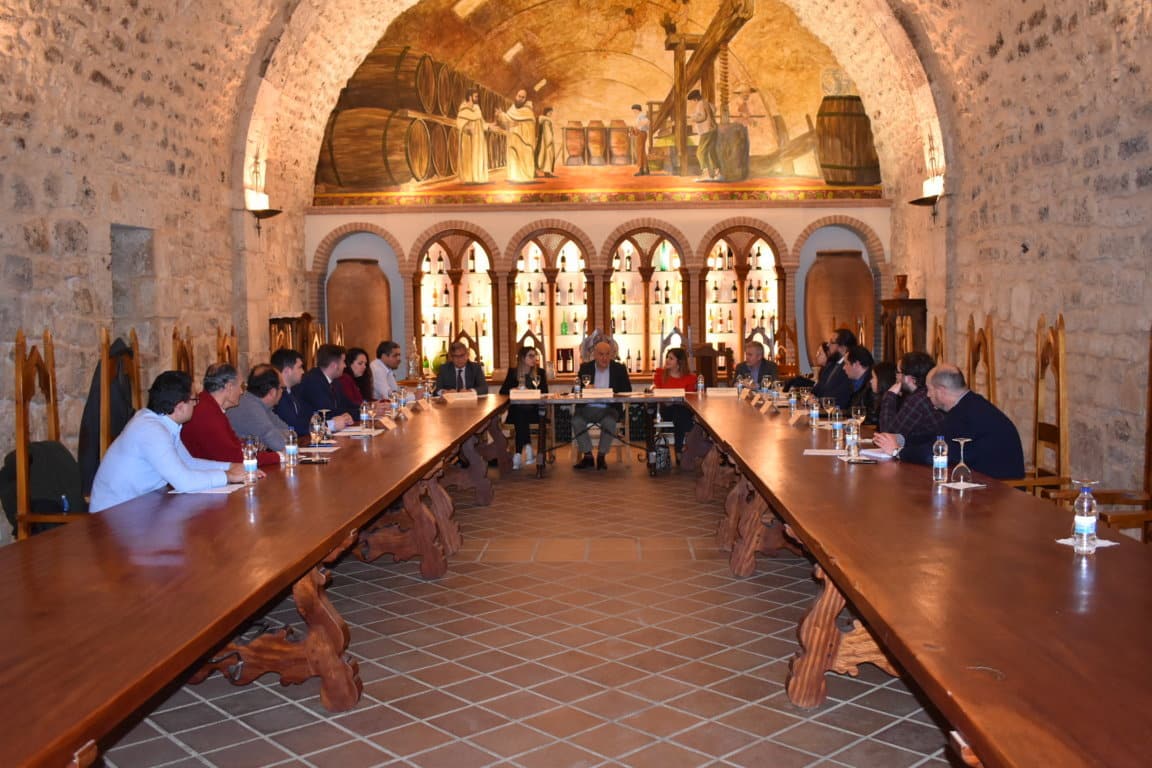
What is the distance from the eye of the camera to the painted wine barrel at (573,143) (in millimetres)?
13625

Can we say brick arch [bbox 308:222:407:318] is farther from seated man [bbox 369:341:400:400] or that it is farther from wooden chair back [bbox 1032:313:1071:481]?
wooden chair back [bbox 1032:313:1071:481]

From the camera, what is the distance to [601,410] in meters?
10.7

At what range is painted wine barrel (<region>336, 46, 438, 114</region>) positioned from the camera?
42.0ft

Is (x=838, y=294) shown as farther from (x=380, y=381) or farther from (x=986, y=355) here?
(x=380, y=381)

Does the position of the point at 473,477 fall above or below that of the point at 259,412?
below

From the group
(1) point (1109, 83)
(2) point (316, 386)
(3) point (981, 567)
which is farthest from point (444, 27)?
(3) point (981, 567)

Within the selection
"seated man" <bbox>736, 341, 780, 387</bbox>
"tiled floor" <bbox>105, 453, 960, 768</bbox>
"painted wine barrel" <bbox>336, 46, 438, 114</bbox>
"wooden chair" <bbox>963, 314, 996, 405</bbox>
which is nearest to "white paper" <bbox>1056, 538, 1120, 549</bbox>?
"tiled floor" <bbox>105, 453, 960, 768</bbox>

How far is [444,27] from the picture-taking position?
12.7 m

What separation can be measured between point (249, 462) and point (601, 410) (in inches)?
240

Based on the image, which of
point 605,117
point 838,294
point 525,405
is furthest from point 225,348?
point 838,294

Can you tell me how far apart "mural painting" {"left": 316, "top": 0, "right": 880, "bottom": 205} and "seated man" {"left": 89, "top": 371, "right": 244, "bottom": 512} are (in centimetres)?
894

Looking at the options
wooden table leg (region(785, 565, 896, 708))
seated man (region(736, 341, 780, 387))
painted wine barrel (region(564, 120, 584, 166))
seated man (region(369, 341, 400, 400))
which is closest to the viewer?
wooden table leg (region(785, 565, 896, 708))

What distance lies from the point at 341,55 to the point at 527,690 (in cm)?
943

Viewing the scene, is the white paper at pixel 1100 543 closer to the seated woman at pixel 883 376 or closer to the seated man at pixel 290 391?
the seated woman at pixel 883 376
